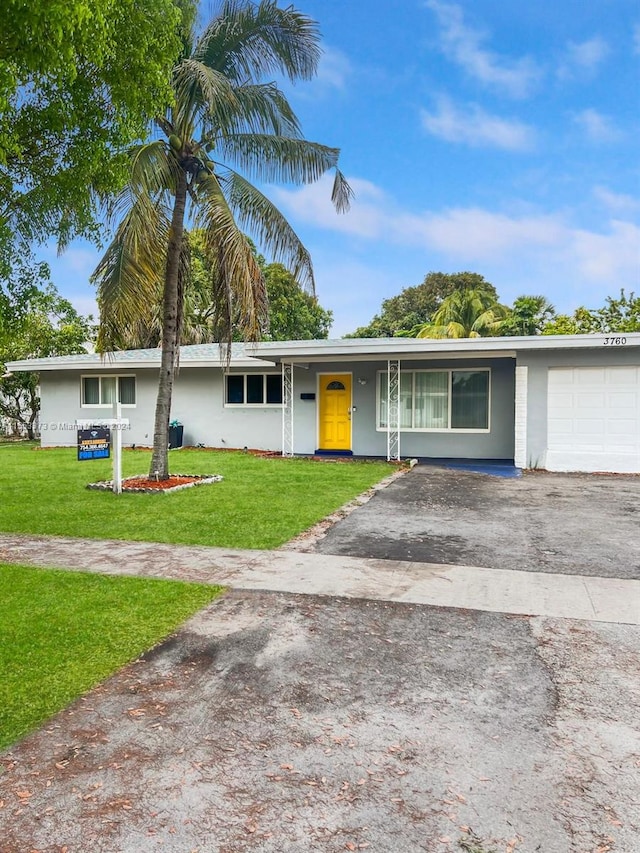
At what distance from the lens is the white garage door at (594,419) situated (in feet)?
41.8

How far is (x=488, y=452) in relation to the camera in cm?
1490

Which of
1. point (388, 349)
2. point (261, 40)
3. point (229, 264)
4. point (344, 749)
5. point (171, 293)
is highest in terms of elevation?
point (261, 40)

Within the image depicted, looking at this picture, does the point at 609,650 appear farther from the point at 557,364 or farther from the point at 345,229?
the point at 345,229

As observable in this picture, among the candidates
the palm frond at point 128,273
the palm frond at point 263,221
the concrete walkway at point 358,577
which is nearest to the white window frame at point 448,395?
the palm frond at point 263,221

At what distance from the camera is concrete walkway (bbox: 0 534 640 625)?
187 inches

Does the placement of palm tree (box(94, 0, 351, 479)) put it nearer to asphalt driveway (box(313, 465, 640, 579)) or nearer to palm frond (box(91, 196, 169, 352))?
palm frond (box(91, 196, 169, 352))

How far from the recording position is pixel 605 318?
99.5 feet

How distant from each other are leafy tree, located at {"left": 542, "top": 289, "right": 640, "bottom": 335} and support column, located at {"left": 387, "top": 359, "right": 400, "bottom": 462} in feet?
57.3

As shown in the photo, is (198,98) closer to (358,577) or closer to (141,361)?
(358,577)

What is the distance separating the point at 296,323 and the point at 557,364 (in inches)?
929

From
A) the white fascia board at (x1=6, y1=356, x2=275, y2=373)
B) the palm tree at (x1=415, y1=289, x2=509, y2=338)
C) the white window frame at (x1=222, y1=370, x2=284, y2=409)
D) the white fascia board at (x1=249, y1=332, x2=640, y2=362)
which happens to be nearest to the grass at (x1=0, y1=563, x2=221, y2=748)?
the white fascia board at (x1=249, y1=332, x2=640, y2=362)

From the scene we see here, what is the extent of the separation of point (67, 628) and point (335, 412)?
40.8 feet

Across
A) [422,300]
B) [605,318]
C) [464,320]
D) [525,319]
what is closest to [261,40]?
[464,320]

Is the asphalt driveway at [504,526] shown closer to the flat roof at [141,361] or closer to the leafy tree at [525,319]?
the flat roof at [141,361]
